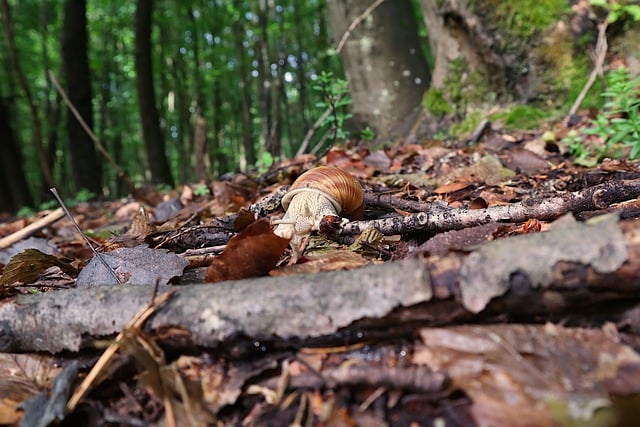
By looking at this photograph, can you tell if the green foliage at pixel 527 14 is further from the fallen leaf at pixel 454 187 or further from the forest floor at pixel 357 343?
the forest floor at pixel 357 343

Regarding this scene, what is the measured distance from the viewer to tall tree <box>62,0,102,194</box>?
1067 cm

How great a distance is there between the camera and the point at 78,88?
10820 millimetres

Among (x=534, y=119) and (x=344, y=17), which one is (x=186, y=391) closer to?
(x=534, y=119)

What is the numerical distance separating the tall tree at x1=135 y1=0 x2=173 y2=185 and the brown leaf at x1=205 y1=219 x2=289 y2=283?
32.7ft

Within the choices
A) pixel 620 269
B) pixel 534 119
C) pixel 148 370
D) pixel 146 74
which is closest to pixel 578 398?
pixel 620 269

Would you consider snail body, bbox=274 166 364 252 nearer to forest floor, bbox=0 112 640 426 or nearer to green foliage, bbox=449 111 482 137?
forest floor, bbox=0 112 640 426

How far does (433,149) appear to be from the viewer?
416cm

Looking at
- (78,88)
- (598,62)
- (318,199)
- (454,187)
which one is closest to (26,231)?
(318,199)

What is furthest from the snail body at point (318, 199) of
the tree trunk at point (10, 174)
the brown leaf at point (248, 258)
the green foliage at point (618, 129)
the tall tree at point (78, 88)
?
the tree trunk at point (10, 174)

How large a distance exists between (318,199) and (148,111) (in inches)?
389

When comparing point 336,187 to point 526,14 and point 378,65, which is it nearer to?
point 526,14

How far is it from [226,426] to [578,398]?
708 millimetres

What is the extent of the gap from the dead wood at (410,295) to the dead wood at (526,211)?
2.46 ft

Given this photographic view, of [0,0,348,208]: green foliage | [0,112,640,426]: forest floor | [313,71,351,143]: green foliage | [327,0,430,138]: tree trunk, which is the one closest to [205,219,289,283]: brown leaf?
[0,112,640,426]: forest floor
